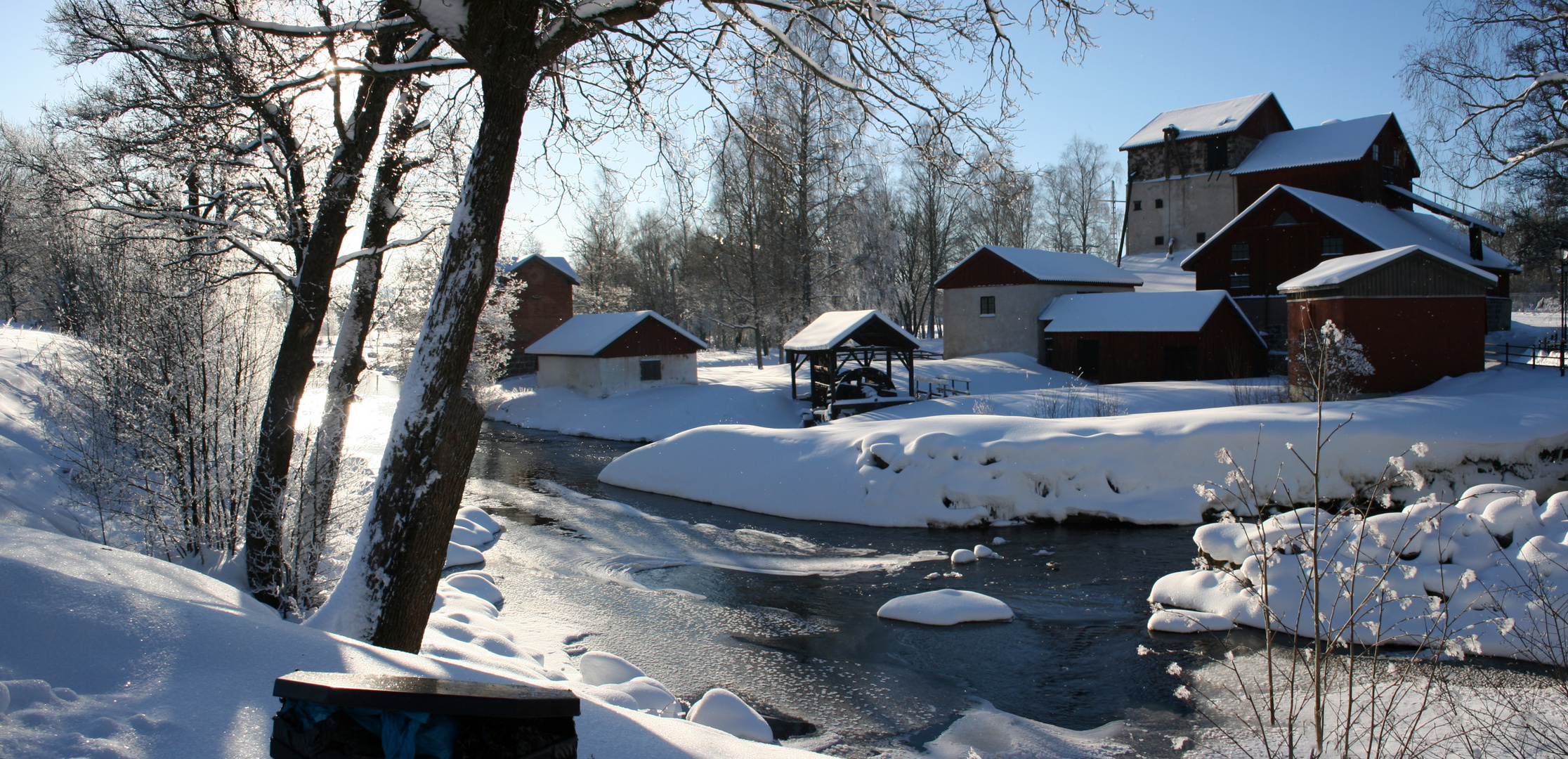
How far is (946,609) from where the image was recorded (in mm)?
10016

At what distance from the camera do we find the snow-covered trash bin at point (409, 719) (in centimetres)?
228

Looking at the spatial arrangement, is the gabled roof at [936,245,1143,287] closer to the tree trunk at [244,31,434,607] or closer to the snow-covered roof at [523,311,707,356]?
the snow-covered roof at [523,311,707,356]

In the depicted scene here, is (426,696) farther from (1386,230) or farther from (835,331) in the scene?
(1386,230)

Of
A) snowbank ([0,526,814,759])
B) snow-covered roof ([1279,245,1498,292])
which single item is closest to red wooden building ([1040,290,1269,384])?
snow-covered roof ([1279,245,1498,292])

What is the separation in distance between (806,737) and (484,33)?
18.9 feet

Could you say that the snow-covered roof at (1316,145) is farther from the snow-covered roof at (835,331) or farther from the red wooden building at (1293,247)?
the snow-covered roof at (835,331)

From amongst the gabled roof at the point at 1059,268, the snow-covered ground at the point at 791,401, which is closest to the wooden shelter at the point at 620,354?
the snow-covered ground at the point at 791,401

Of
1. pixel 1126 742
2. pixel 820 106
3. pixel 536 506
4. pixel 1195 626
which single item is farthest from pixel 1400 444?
pixel 536 506

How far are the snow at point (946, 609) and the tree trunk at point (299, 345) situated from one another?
667cm

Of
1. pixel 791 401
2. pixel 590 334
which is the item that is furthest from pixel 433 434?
pixel 590 334

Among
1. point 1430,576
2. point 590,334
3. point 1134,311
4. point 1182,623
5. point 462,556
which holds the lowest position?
point 1182,623

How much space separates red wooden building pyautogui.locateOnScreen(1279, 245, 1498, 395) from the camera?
20.8 metres

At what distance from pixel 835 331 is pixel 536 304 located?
20.3 m

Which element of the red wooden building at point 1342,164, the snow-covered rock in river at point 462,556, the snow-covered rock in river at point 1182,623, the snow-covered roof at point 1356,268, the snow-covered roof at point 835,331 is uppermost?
the red wooden building at point 1342,164
